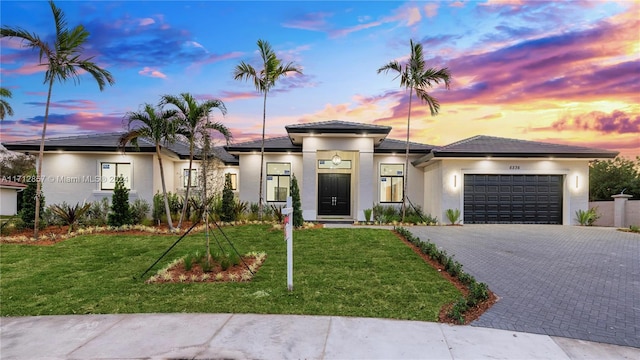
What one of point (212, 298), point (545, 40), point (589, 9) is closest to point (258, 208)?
point (212, 298)

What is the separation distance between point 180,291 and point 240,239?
487cm

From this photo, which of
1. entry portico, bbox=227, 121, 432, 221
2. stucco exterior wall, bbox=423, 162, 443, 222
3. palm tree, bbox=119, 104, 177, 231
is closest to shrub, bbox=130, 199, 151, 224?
palm tree, bbox=119, 104, 177, 231

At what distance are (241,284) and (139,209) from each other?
10671 millimetres

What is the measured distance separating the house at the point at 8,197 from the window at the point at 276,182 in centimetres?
2199

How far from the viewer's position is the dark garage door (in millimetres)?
15234

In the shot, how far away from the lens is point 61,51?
10430 millimetres

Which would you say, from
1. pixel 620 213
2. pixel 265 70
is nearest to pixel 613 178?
pixel 620 213

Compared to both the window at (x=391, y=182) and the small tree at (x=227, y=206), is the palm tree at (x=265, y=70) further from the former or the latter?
the window at (x=391, y=182)

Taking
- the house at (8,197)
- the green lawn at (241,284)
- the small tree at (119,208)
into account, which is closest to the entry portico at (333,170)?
the small tree at (119,208)

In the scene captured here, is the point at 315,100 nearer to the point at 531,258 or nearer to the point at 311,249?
the point at 311,249

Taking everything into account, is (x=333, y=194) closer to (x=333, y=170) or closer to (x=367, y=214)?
(x=333, y=170)

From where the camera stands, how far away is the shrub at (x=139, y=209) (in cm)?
1385

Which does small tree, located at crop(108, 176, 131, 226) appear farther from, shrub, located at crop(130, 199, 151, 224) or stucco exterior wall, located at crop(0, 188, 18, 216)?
stucco exterior wall, located at crop(0, 188, 18, 216)

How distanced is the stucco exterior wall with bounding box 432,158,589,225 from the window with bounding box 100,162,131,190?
48.2ft
